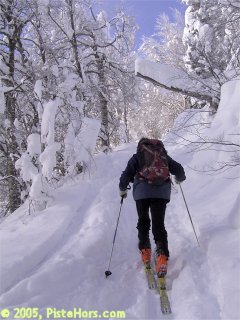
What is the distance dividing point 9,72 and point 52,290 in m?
7.12

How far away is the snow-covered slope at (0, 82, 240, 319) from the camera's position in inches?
165

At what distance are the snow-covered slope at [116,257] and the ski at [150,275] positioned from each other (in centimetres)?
10

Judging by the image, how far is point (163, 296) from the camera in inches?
167

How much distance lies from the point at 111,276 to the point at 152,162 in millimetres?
1684

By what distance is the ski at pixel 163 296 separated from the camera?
13.2 ft

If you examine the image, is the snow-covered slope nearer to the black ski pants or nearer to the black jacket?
the black ski pants

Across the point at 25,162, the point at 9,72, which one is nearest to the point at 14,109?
the point at 9,72

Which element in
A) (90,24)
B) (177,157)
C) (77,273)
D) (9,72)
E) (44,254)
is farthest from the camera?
(90,24)

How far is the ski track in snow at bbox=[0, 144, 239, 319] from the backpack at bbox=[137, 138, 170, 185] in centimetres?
129

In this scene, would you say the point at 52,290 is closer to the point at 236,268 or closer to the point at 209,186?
the point at 236,268

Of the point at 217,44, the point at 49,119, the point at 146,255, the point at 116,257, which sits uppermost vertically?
the point at 217,44

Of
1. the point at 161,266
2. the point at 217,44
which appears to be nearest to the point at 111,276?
the point at 161,266

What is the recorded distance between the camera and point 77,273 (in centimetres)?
497

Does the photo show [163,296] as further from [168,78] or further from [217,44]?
[217,44]
